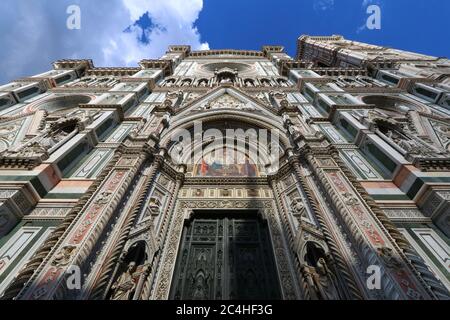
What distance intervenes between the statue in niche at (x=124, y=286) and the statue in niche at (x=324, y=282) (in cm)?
328

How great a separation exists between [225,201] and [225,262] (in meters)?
1.96

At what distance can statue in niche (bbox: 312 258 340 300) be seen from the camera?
4.39m

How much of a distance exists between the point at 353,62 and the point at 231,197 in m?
21.6

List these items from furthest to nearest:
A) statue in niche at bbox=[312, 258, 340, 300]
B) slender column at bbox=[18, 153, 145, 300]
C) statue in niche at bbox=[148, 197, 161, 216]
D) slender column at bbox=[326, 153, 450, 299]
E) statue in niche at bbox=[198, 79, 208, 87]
A: statue in niche at bbox=[198, 79, 208, 87] < statue in niche at bbox=[148, 197, 161, 216] < statue in niche at bbox=[312, 258, 340, 300] < slender column at bbox=[326, 153, 450, 299] < slender column at bbox=[18, 153, 145, 300]

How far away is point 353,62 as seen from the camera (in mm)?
22953

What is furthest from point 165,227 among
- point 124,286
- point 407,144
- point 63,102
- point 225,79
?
point 225,79

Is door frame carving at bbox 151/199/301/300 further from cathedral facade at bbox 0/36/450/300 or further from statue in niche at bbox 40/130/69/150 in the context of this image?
statue in niche at bbox 40/130/69/150

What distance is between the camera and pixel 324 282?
4676 mm

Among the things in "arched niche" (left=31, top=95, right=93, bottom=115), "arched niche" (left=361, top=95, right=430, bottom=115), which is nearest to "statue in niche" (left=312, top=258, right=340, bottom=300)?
"arched niche" (left=361, top=95, right=430, bottom=115)

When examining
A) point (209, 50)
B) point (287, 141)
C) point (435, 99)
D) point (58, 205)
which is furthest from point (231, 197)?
point (209, 50)

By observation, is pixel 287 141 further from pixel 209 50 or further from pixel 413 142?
pixel 209 50

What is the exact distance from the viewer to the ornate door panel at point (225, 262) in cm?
529

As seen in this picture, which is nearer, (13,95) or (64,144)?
(64,144)

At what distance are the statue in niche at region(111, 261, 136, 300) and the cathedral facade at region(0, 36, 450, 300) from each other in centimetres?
2
